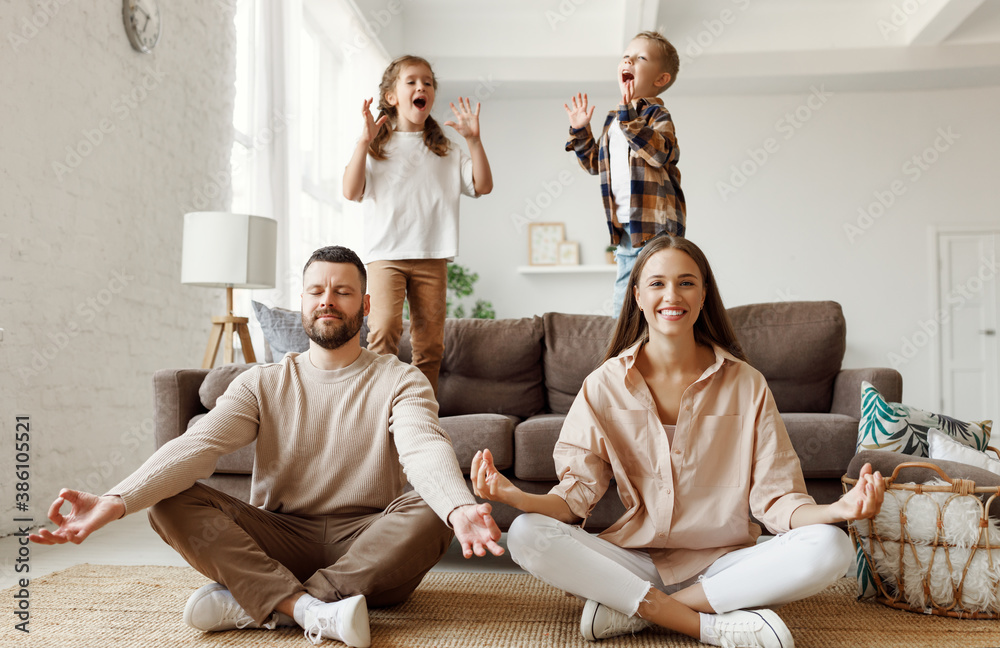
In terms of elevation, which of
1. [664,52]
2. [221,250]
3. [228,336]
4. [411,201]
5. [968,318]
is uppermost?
[664,52]

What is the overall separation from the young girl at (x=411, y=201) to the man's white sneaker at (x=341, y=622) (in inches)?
45.5

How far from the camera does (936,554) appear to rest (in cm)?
171

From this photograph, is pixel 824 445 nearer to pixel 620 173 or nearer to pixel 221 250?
pixel 620 173

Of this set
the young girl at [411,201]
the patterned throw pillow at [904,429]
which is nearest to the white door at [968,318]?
the patterned throw pillow at [904,429]

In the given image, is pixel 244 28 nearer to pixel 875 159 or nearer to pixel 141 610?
pixel 141 610

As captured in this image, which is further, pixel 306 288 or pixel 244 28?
pixel 244 28

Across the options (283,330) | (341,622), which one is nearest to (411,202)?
(283,330)

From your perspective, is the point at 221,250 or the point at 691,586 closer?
the point at 691,586

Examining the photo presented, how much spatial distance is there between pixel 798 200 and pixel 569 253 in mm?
2048

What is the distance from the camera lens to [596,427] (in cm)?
170

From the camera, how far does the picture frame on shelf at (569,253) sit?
691 centimetres

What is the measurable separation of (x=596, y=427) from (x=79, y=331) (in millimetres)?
2299

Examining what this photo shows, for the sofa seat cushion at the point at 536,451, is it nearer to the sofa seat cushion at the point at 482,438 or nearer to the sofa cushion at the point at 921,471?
the sofa seat cushion at the point at 482,438

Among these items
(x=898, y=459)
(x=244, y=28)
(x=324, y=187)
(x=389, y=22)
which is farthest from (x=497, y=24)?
(x=898, y=459)
